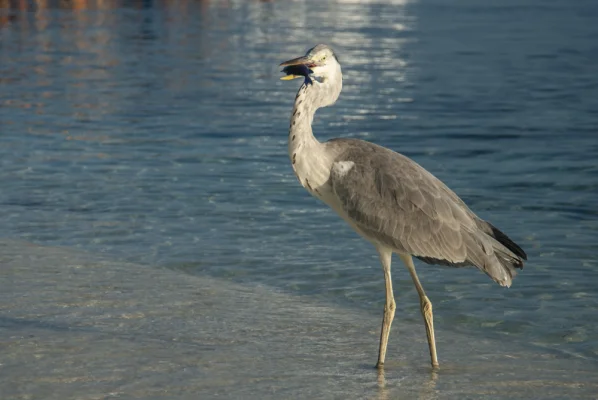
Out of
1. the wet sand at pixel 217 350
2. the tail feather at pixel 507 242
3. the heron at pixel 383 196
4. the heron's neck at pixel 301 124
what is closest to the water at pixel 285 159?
the wet sand at pixel 217 350

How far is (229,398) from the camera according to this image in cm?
642

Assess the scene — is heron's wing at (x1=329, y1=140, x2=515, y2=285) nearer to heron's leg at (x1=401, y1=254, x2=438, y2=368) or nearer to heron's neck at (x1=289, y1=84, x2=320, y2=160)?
heron's leg at (x1=401, y1=254, x2=438, y2=368)

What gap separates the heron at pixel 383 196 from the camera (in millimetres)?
7188

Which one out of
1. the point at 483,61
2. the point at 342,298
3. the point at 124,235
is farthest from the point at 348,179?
the point at 483,61

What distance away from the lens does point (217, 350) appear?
7332mm

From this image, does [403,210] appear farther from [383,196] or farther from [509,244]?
[509,244]

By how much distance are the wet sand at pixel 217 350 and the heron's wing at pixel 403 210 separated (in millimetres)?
749

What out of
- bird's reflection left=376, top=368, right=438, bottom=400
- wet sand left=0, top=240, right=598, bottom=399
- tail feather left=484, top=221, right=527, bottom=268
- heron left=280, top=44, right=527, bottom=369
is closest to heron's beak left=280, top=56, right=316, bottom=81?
heron left=280, top=44, right=527, bottom=369

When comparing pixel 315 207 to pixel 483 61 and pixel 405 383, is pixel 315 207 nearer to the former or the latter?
pixel 405 383

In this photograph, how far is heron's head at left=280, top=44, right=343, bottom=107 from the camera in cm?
722

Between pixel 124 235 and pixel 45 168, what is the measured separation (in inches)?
131

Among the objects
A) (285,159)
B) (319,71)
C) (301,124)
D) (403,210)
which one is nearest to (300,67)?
(319,71)

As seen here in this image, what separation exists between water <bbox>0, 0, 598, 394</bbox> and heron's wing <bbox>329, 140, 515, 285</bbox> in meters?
1.15

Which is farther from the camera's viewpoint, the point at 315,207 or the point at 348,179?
the point at 315,207
